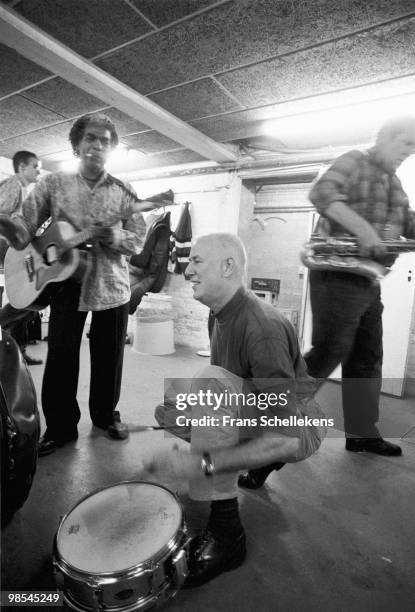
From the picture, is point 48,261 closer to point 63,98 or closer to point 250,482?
point 250,482

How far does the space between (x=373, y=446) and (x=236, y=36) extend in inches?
115

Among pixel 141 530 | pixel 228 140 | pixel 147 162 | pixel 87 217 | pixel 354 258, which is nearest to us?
pixel 141 530

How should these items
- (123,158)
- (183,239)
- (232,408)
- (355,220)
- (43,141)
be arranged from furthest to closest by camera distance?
(123,158)
(183,239)
(43,141)
(355,220)
(232,408)

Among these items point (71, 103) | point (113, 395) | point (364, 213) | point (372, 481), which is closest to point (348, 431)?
point (372, 481)

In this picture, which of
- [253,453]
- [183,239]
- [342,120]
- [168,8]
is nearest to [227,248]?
[253,453]

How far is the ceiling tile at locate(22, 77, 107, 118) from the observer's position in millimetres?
3256

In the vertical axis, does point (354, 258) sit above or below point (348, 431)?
above

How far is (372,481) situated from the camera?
1.87 metres

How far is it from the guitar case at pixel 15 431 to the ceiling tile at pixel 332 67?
2.85 m

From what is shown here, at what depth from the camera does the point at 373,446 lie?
218 cm

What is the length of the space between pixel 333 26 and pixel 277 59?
485 mm

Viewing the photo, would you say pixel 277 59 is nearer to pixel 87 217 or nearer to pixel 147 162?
pixel 87 217

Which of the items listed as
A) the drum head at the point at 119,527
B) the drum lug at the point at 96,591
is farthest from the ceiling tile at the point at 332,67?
the drum lug at the point at 96,591

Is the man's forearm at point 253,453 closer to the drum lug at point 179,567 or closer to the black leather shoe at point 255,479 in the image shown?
the drum lug at point 179,567
